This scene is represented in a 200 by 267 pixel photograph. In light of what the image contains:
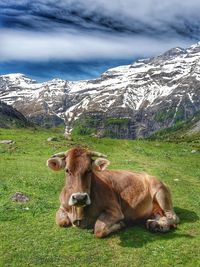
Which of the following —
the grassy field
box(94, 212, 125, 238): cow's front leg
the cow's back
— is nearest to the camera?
the grassy field

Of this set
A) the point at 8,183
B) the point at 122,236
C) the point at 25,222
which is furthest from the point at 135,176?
the point at 8,183

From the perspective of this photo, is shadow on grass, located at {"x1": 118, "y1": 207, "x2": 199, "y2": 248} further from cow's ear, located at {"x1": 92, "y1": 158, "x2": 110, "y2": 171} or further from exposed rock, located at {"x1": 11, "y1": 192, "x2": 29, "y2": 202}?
exposed rock, located at {"x1": 11, "y1": 192, "x2": 29, "y2": 202}

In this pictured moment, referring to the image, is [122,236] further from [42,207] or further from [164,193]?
[42,207]

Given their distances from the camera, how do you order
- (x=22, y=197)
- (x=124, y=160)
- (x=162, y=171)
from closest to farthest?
(x=22, y=197)
(x=162, y=171)
(x=124, y=160)

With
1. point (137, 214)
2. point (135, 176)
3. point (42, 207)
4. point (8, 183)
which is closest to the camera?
point (137, 214)

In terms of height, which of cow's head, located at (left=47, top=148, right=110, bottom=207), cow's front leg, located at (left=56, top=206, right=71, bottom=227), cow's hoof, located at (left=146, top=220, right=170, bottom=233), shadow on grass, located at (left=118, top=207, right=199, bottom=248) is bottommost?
shadow on grass, located at (left=118, top=207, right=199, bottom=248)

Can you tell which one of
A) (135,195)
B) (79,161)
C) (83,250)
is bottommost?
(83,250)

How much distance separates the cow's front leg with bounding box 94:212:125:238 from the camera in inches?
680

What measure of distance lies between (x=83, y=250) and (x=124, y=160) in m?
28.2

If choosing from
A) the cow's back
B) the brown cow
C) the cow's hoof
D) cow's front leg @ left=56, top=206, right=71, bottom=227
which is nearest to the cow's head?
the brown cow

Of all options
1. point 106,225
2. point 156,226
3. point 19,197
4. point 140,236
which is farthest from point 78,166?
point 19,197

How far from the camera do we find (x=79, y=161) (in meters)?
17.0

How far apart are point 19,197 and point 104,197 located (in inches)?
277

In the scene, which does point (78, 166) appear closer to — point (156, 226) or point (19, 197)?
point (156, 226)
